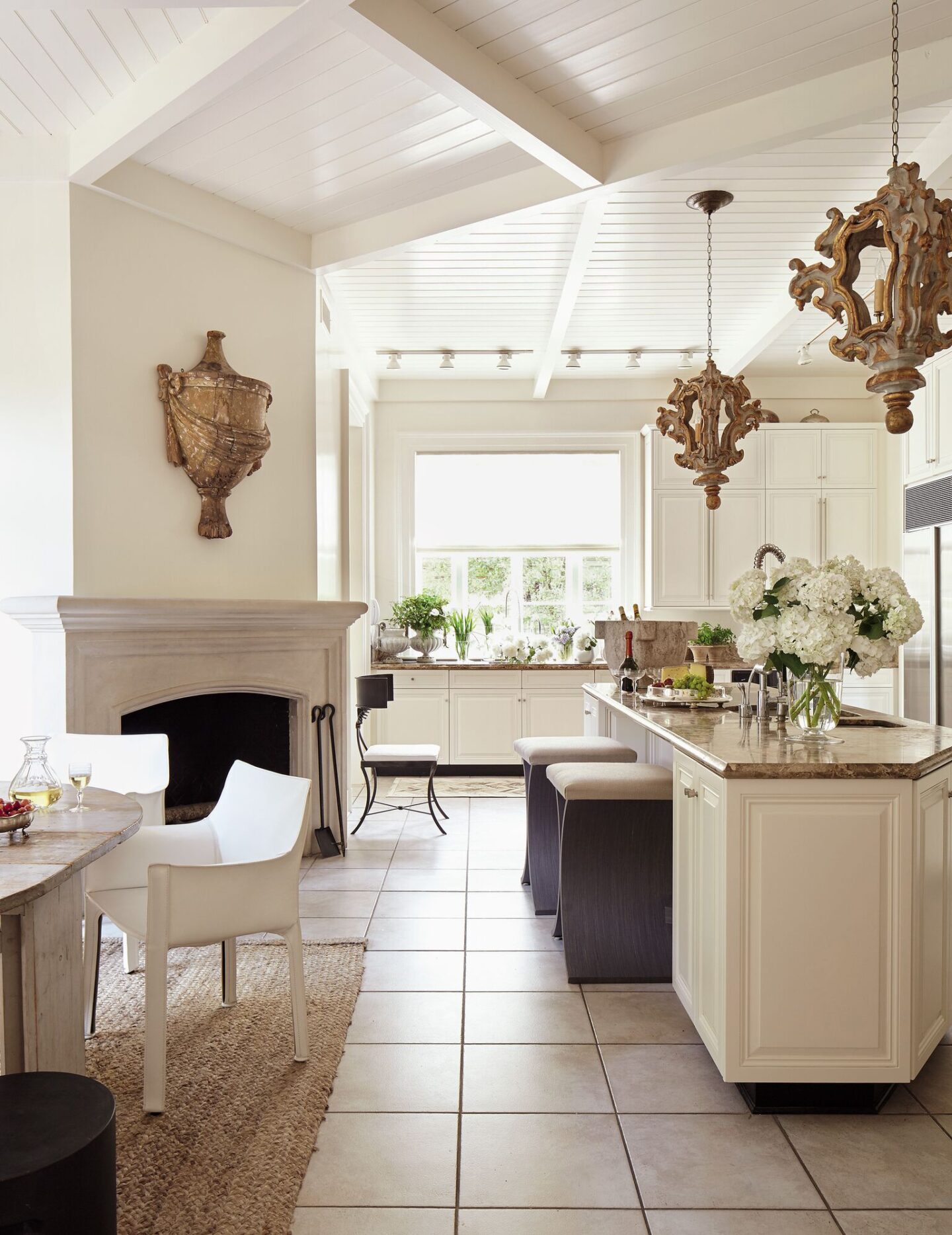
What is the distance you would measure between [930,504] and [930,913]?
11.7ft

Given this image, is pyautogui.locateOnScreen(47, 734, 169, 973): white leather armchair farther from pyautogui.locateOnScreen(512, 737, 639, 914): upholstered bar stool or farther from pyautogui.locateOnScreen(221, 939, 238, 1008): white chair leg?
pyautogui.locateOnScreen(512, 737, 639, 914): upholstered bar stool

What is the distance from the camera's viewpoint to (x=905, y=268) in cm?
209

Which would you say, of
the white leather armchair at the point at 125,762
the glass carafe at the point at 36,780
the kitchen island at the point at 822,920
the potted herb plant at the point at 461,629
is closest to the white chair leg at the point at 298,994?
Answer: the glass carafe at the point at 36,780

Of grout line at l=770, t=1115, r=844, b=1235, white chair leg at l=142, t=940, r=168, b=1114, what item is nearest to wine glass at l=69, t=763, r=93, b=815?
white chair leg at l=142, t=940, r=168, b=1114

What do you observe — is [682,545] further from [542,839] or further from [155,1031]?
[155,1031]

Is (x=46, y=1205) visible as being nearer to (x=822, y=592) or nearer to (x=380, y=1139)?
(x=380, y=1139)

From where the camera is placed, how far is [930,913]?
2273 millimetres

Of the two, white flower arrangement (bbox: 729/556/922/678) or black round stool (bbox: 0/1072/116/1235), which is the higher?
white flower arrangement (bbox: 729/556/922/678)

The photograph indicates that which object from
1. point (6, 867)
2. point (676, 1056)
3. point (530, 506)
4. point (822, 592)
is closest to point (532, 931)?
point (676, 1056)

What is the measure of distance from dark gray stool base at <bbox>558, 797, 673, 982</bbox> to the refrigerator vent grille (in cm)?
304

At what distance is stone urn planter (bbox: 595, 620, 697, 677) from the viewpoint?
4.13 m

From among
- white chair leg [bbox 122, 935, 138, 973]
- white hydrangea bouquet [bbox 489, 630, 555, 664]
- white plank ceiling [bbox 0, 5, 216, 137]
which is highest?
white plank ceiling [bbox 0, 5, 216, 137]

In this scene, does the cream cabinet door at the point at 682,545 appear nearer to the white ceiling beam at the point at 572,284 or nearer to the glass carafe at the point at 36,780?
the white ceiling beam at the point at 572,284

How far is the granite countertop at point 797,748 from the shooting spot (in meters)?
2.17
